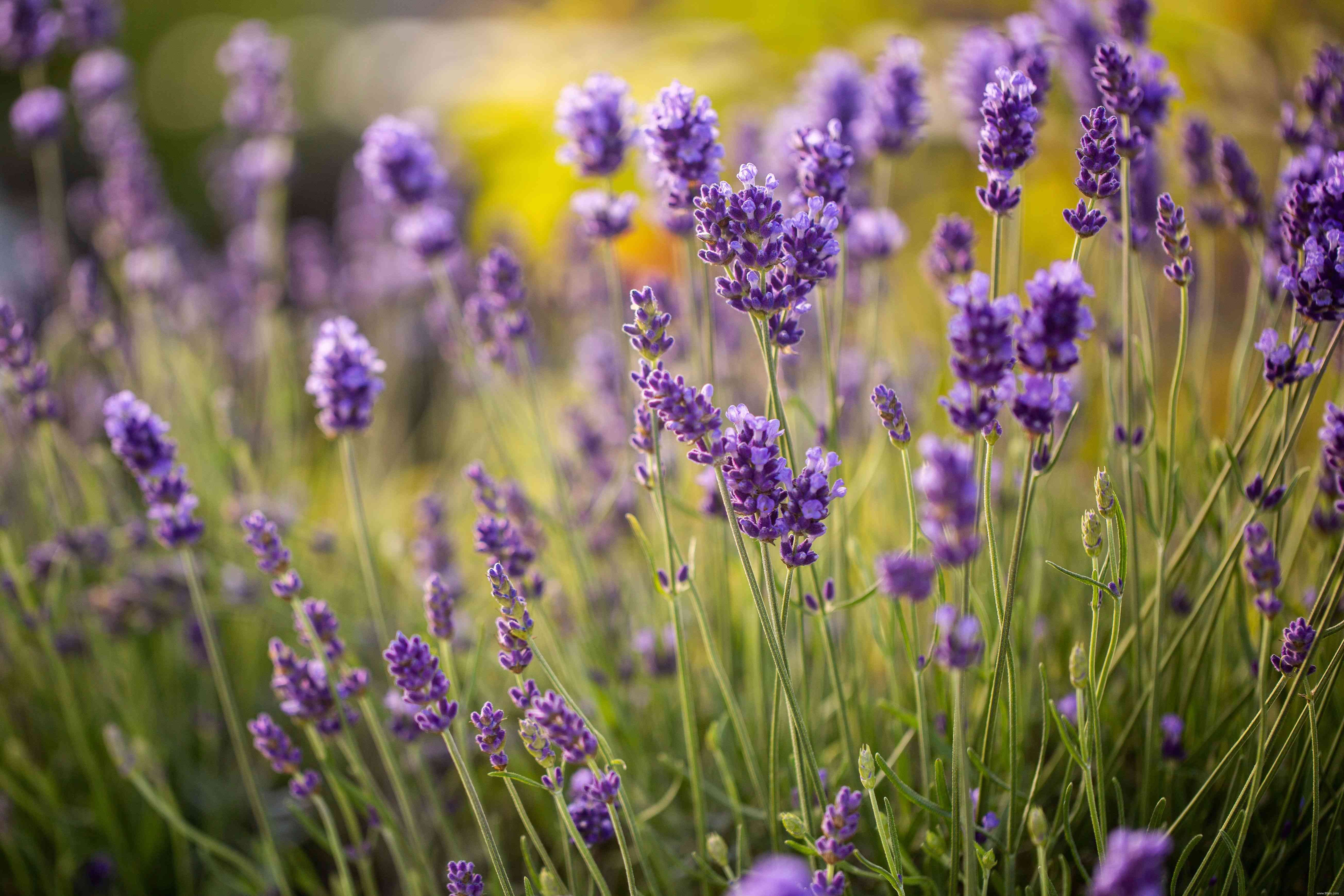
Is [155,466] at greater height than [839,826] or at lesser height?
greater

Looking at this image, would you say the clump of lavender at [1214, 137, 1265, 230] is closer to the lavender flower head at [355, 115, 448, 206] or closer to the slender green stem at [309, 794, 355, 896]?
the lavender flower head at [355, 115, 448, 206]

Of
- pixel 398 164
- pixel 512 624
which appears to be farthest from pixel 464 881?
pixel 398 164

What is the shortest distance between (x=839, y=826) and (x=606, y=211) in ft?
3.90

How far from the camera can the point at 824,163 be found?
1.37 meters

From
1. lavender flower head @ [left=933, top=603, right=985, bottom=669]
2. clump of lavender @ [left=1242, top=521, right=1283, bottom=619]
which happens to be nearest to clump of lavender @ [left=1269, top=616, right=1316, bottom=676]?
clump of lavender @ [left=1242, top=521, right=1283, bottom=619]

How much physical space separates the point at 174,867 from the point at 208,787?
0.27m

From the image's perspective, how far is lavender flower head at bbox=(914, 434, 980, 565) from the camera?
819mm

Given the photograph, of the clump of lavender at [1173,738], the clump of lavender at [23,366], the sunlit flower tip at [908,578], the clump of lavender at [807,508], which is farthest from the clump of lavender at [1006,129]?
the clump of lavender at [23,366]

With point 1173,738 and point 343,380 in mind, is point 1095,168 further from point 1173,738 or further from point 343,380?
point 343,380

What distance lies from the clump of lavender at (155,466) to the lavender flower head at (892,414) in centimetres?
112

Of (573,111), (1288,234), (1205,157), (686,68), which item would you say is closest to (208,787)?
(573,111)

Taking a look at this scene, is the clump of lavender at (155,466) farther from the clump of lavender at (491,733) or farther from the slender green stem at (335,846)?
the clump of lavender at (491,733)

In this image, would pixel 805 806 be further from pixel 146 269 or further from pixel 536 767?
pixel 146 269

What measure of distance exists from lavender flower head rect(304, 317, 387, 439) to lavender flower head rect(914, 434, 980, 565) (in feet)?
3.20
